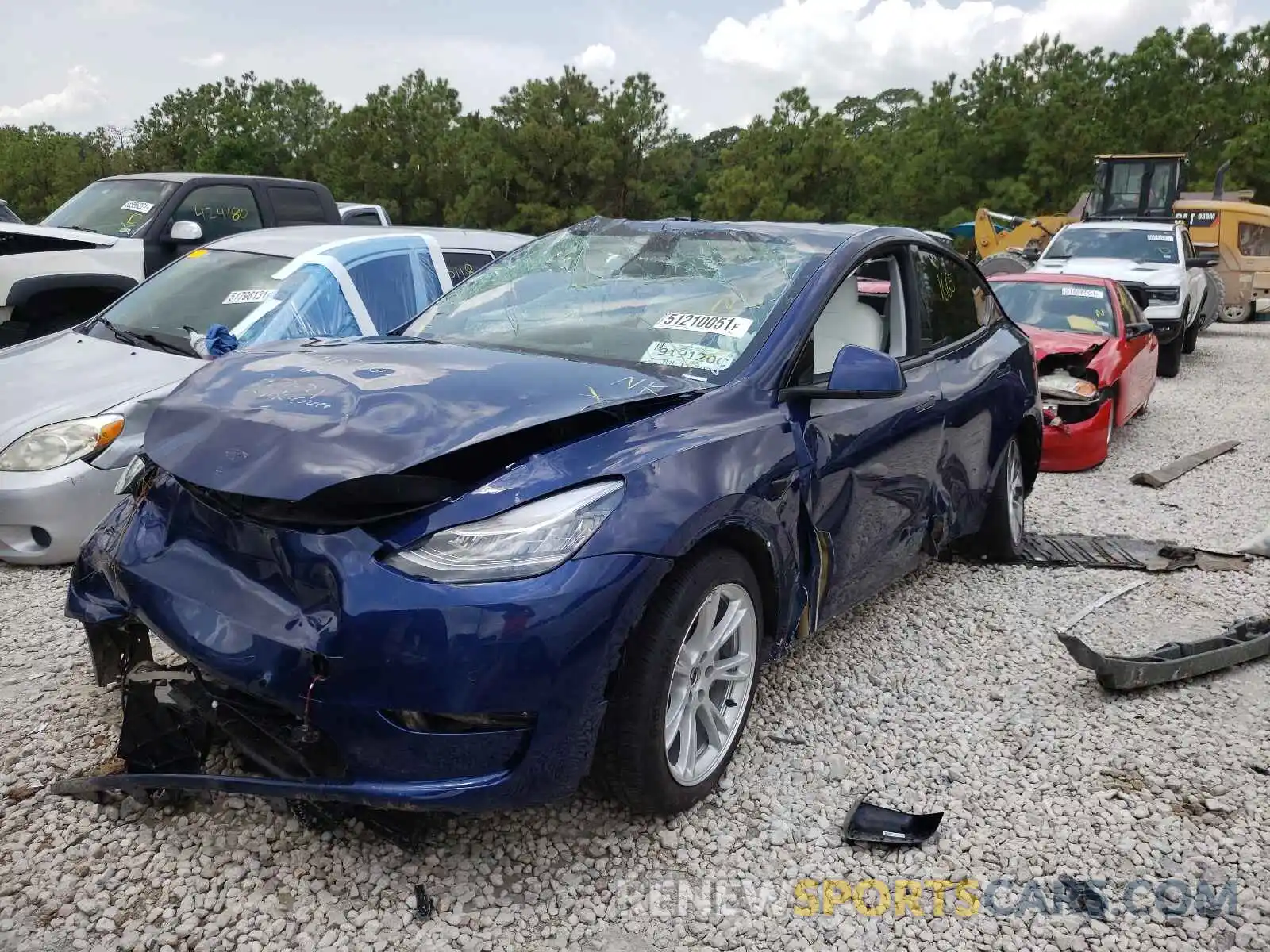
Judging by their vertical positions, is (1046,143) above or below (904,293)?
above

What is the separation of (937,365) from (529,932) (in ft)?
8.76

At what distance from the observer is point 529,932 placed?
2305 millimetres

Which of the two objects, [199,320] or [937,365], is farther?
[199,320]

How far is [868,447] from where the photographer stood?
331 cm

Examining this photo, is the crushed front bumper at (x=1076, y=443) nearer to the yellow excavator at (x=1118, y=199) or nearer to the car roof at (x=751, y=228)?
the car roof at (x=751, y=228)

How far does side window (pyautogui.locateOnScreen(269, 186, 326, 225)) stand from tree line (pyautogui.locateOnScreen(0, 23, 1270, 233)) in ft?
60.0

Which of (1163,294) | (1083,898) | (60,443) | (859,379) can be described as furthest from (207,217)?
(1163,294)

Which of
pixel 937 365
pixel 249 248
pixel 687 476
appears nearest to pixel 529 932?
pixel 687 476

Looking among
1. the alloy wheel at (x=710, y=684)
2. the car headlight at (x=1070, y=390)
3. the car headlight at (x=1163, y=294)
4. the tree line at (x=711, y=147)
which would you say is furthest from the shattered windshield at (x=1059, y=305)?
the tree line at (x=711, y=147)

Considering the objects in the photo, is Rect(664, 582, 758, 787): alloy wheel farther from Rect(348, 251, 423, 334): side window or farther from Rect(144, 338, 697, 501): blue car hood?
Rect(348, 251, 423, 334): side window

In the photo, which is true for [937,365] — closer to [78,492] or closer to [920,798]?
[920,798]

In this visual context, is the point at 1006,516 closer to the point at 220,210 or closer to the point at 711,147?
the point at 220,210

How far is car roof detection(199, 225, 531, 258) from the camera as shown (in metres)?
5.47

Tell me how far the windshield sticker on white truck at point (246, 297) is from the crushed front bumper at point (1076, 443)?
17.3 ft
